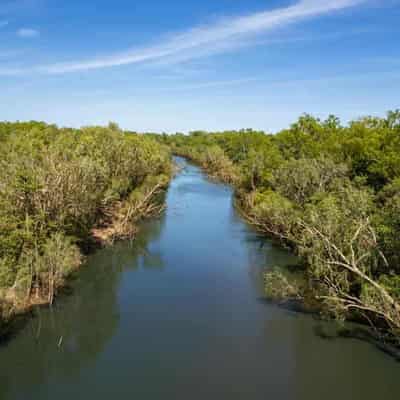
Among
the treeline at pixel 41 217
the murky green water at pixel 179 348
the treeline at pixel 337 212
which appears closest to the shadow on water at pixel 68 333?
the murky green water at pixel 179 348

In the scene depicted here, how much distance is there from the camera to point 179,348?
15.4 metres

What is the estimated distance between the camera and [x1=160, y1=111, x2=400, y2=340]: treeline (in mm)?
15266

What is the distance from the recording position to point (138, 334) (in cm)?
1630

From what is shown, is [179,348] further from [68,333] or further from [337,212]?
[337,212]

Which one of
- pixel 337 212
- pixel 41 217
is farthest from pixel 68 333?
pixel 337 212

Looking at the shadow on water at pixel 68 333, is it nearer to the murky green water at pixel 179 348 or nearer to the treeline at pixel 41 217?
the murky green water at pixel 179 348

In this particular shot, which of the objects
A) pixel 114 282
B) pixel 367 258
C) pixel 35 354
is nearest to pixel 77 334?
pixel 35 354

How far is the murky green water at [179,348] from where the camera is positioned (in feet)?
43.3

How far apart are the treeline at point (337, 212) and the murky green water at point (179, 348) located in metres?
1.73

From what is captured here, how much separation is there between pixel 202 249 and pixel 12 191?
14457mm

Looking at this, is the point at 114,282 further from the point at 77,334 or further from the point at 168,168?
the point at 168,168

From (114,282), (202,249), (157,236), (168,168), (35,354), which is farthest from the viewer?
(168,168)

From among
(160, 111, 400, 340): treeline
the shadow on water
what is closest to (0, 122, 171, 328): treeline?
the shadow on water

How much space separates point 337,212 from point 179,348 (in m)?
9.37
